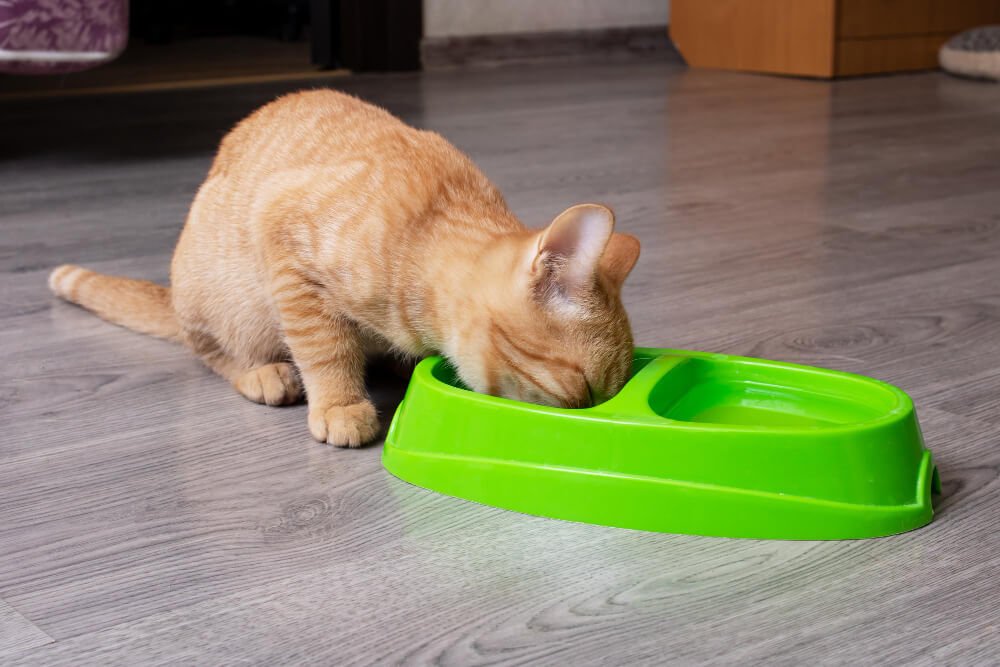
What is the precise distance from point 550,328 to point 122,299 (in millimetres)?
885

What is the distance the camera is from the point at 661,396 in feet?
4.10

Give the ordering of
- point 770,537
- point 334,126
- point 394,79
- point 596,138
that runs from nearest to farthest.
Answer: point 770,537
point 334,126
point 596,138
point 394,79

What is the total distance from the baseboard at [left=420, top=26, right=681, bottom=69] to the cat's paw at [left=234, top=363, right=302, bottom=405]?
3725mm

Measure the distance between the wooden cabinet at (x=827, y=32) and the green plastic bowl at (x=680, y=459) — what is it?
3.80 m

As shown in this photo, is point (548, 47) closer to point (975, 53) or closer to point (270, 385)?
point (975, 53)

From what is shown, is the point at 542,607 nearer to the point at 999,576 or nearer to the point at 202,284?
the point at 999,576

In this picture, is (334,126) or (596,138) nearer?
(334,126)

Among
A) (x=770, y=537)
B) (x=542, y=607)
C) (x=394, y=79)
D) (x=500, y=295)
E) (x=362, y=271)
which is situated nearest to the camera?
(x=542, y=607)

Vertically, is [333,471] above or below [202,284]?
below

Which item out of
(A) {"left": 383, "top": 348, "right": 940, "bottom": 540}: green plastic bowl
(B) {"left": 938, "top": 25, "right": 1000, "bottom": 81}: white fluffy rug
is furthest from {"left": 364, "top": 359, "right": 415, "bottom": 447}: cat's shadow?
(B) {"left": 938, "top": 25, "right": 1000, "bottom": 81}: white fluffy rug

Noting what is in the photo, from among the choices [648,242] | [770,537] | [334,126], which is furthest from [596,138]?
[770,537]

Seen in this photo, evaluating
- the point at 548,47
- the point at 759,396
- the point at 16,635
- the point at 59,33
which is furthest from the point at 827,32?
the point at 16,635

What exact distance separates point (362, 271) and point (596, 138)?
2.26 meters

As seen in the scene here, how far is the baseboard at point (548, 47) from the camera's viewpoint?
5090 millimetres
